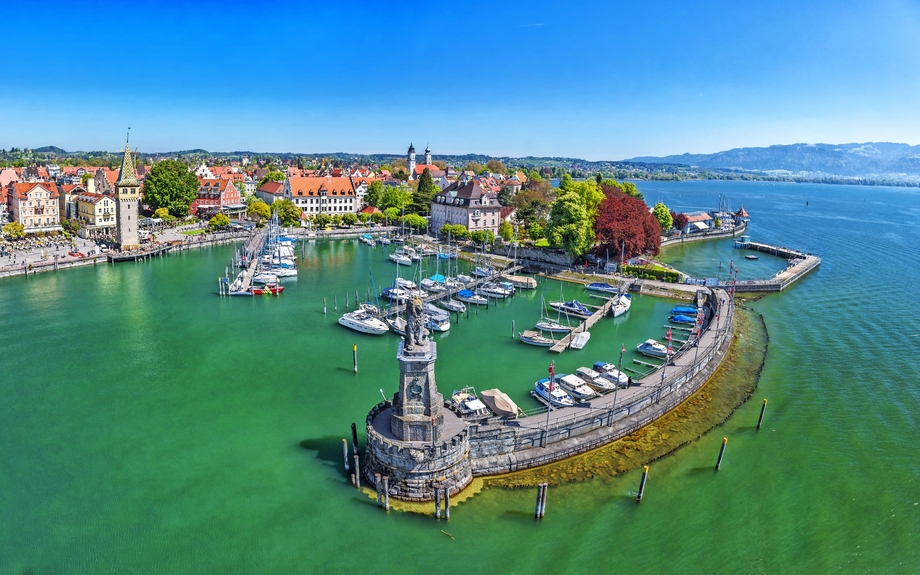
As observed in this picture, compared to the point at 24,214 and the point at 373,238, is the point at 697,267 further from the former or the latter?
the point at 24,214

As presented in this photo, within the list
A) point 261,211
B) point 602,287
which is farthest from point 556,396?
point 261,211

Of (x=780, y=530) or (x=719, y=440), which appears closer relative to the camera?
(x=780, y=530)

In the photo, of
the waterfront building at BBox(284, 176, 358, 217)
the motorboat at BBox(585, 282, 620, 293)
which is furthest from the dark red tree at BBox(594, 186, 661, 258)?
the waterfront building at BBox(284, 176, 358, 217)

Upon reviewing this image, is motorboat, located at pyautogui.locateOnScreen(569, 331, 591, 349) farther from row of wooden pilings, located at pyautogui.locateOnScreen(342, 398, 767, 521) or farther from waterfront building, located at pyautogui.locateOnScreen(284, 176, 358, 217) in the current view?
waterfront building, located at pyautogui.locateOnScreen(284, 176, 358, 217)

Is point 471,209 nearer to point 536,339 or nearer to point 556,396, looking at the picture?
point 536,339

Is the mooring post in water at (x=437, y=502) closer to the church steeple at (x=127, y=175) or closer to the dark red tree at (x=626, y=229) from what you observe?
the dark red tree at (x=626, y=229)

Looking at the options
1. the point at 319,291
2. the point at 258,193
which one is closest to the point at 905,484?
the point at 319,291

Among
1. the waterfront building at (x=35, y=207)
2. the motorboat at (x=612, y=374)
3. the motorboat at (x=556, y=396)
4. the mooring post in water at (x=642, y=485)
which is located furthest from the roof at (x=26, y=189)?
the mooring post in water at (x=642, y=485)
